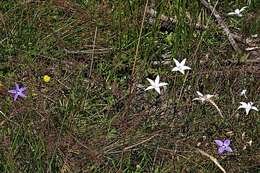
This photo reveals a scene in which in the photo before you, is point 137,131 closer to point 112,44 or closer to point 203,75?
point 203,75

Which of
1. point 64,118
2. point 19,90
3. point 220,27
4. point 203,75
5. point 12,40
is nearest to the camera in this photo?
point 64,118

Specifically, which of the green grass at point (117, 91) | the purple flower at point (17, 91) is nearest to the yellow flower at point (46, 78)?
the green grass at point (117, 91)

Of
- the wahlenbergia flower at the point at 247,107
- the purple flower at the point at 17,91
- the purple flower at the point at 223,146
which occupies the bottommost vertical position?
the purple flower at the point at 223,146

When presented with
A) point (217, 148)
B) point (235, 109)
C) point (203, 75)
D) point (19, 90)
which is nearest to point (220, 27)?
point (203, 75)

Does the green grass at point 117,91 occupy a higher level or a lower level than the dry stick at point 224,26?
lower

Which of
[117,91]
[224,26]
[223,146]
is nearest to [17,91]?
[117,91]

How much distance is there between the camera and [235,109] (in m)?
2.40

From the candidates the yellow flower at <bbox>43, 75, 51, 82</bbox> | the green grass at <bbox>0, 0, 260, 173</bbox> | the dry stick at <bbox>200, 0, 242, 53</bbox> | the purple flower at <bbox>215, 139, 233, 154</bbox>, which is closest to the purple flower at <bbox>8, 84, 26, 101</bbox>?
the green grass at <bbox>0, 0, 260, 173</bbox>

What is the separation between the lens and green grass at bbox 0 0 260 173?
212 cm

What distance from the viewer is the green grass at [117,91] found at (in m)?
2.12

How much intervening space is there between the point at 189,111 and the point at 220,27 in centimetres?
70

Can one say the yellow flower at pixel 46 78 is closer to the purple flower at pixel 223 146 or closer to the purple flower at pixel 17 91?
the purple flower at pixel 17 91

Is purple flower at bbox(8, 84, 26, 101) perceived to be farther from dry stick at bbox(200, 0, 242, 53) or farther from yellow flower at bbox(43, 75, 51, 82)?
dry stick at bbox(200, 0, 242, 53)

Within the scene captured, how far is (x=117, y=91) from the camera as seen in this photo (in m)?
2.55
